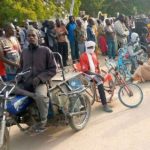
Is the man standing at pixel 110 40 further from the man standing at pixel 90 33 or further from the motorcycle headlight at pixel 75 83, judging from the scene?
the motorcycle headlight at pixel 75 83

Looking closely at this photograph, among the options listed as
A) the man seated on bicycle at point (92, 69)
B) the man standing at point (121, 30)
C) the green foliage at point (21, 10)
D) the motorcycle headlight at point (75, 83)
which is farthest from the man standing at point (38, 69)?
the green foliage at point (21, 10)

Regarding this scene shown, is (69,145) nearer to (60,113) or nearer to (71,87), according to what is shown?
(60,113)

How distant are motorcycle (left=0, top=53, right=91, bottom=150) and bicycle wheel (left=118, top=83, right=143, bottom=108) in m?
1.10

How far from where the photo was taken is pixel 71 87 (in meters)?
6.72

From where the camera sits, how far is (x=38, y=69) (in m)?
6.20

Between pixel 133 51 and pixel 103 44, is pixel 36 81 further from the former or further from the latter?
pixel 103 44

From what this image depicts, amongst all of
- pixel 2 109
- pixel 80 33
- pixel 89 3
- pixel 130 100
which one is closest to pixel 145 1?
pixel 89 3

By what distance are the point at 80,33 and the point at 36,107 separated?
8.16 meters

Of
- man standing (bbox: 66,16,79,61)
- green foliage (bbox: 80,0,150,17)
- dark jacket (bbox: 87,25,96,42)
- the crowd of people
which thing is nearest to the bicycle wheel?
the crowd of people

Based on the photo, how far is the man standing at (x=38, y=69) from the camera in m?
5.95

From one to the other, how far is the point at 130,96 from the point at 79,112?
5.39ft

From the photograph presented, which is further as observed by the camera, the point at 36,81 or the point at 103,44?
the point at 103,44

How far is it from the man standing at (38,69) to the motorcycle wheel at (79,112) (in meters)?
0.66

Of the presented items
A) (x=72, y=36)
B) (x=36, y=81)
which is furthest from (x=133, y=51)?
(x=36, y=81)
